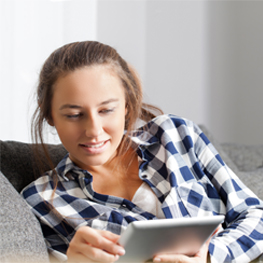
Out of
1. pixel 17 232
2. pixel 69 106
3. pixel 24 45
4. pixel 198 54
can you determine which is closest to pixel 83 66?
pixel 69 106

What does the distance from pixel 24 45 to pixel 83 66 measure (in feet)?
3.54

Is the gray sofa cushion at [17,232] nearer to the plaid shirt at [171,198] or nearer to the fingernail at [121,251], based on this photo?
the plaid shirt at [171,198]

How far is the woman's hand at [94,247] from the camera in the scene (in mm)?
734

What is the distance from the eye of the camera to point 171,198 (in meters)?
1.05

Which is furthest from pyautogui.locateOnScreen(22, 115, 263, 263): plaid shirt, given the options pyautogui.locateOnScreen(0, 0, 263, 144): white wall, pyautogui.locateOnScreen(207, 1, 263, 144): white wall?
pyautogui.locateOnScreen(207, 1, 263, 144): white wall

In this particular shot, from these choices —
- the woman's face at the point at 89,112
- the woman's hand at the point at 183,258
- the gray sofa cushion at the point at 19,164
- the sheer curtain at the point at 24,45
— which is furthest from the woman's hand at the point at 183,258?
the sheer curtain at the point at 24,45

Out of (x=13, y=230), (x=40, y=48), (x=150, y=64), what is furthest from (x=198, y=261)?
(x=150, y=64)

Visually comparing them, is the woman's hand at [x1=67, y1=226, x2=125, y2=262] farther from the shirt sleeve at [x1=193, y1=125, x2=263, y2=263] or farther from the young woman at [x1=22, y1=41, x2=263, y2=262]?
the shirt sleeve at [x1=193, y1=125, x2=263, y2=263]

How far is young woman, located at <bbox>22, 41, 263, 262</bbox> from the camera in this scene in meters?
1.02

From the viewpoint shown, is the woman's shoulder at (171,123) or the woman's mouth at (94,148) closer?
the woman's mouth at (94,148)

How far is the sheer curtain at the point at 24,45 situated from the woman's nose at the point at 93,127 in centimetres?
83

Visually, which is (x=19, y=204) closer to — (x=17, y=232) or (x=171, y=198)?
(x=17, y=232)

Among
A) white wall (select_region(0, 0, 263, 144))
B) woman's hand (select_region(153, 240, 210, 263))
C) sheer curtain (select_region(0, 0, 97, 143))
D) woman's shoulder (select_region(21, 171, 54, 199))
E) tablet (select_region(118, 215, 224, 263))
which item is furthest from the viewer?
white wall (select_region(0, 0, 263, 144))

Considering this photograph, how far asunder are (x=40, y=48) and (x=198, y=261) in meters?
1.61
